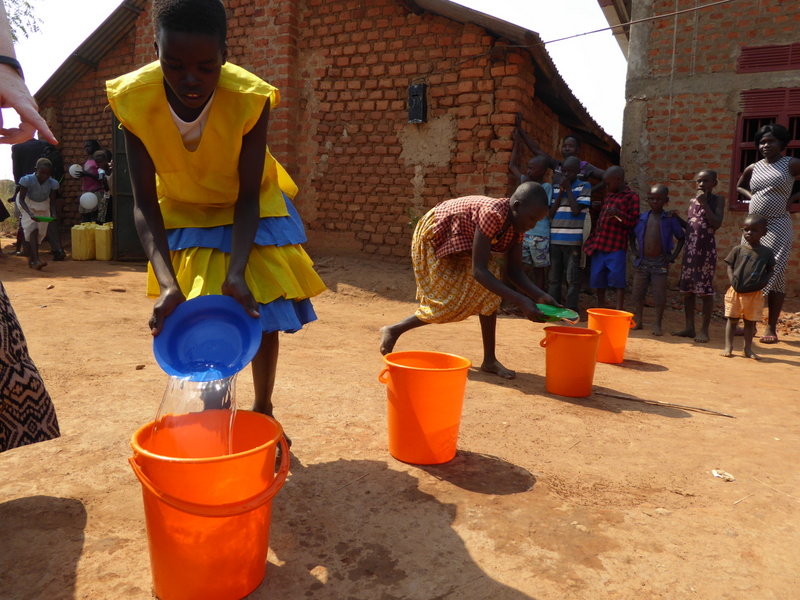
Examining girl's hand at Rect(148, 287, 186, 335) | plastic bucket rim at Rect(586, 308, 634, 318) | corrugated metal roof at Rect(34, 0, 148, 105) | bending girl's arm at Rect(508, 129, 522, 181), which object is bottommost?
plastic bucket rim at Rect(586, 308, 634, 318)

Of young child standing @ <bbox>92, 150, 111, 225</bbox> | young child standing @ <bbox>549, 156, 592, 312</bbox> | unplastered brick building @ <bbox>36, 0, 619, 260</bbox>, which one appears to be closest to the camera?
young child standing @ <bbox>549, 156, 592, 312</bbox>

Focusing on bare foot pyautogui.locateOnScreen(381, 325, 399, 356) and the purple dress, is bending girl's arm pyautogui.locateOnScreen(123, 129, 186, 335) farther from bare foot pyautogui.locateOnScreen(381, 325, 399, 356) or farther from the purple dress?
the purple dress

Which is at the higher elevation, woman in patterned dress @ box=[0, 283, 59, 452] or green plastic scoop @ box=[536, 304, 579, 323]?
green plastic scoop @ box=[536, 304, 579, 323]

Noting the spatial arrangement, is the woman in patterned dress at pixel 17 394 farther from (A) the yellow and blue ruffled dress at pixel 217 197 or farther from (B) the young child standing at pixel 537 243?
(B) the young child standing at pixel 537 243

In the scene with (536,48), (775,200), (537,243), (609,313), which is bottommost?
(609,313)

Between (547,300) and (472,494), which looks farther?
(547,300)

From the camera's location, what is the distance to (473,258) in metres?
3.45

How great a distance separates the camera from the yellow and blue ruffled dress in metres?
1.79

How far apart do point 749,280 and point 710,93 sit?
136 inches

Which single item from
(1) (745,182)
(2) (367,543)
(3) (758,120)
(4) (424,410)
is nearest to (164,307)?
(2) (367,543)

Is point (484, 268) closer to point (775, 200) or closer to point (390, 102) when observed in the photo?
point (775, 200)

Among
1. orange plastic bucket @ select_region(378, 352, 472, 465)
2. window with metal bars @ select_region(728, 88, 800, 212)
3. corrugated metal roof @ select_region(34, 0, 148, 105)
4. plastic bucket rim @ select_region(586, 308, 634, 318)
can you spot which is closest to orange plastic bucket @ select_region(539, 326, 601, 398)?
plastic bucket rim @ select_region(586, 308, 634, 318)

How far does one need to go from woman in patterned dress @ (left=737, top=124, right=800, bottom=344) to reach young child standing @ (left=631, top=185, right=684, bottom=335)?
74 cm

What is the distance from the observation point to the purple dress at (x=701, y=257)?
18.6 ft
